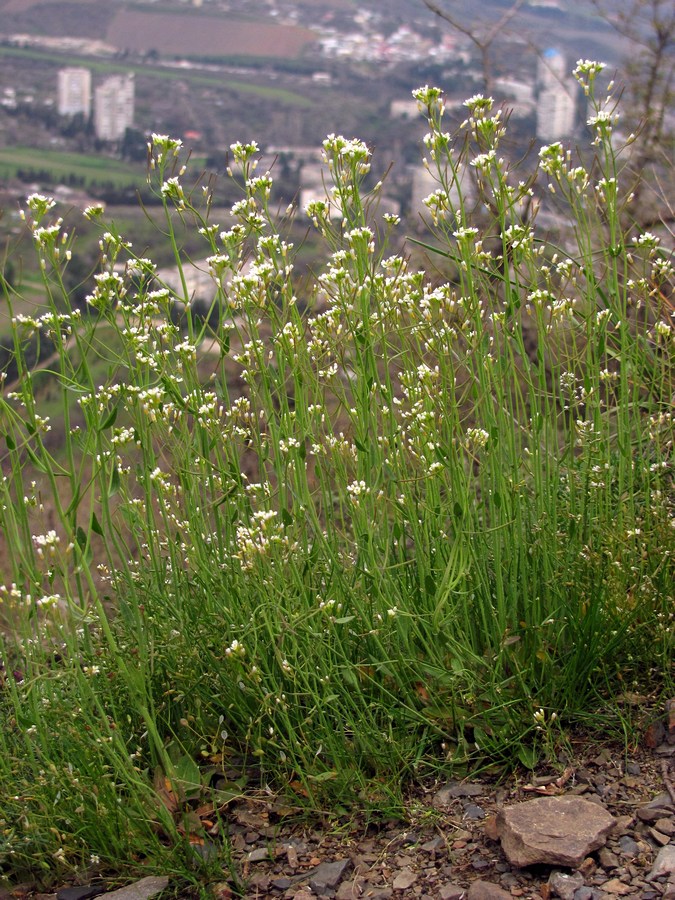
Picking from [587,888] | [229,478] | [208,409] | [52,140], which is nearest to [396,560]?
[229,478]

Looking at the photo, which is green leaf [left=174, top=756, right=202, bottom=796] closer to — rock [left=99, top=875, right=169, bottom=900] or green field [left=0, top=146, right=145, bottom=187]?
rock [left=99, top=875, right=169, bottom=900]

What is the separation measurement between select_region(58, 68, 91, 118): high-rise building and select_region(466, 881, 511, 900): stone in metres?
29.6

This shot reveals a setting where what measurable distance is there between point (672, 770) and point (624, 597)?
534mm

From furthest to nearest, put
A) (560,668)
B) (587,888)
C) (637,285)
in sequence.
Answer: (637,285) → (560,668) → (587,888)

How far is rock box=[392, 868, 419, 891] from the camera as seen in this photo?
7.62ft

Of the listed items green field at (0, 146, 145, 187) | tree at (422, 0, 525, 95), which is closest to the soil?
tree at (422, 0, 525, 95)

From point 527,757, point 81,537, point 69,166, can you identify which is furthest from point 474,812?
point 69,166

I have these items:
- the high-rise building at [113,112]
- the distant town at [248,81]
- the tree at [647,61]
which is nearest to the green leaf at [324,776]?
the tree at [647,61]

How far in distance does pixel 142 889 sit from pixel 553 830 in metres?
1.14

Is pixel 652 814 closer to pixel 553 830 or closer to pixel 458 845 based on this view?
pixel 553 830

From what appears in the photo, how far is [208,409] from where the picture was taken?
2574mm

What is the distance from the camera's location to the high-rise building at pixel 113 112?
82.9 ft

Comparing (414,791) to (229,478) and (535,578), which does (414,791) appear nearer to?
(535,578)

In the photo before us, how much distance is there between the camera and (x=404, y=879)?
234 cm
